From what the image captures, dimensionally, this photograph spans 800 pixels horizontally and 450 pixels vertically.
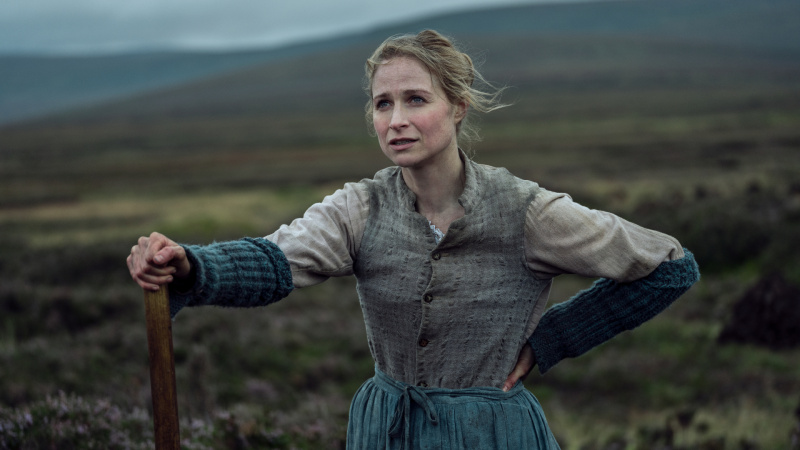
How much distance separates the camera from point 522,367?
2.68 meters

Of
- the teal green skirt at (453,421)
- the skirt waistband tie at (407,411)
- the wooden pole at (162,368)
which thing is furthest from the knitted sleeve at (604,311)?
the wooden pole at (162,368)

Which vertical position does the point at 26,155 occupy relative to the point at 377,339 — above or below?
below

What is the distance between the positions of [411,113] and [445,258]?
470 mm

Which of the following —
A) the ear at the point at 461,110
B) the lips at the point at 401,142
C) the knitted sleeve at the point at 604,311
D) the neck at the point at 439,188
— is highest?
the ear at the point at 461,110

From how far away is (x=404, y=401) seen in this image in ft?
8.21

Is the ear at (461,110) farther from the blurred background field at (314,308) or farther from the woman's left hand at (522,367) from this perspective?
the woman's left hand at (522,367)

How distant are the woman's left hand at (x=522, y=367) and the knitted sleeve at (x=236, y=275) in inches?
31.8

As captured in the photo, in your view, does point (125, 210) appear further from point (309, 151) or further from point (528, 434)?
point (309, 151)

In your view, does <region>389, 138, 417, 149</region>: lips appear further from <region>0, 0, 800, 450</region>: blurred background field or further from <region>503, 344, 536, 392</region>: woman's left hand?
<region>503, 344, 536, 392</region>: woman's left hand

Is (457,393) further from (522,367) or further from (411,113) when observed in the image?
(411,113)

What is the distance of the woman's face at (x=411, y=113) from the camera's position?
96.3 inches

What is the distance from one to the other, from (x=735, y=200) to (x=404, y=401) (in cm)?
1453

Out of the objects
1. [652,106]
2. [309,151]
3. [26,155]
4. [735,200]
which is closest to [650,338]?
[735,200]

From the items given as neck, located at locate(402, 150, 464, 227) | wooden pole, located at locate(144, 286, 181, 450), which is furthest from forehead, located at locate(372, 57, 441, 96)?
wooden pole, located at locate(144, 286, 181, 450)
